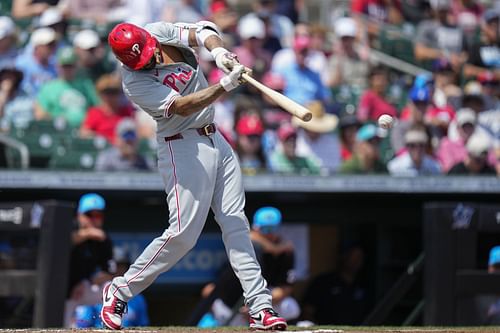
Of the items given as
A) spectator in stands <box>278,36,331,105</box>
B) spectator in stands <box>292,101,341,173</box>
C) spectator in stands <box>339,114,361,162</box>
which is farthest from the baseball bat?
spectator in stands <box>278,36,331,105</box>

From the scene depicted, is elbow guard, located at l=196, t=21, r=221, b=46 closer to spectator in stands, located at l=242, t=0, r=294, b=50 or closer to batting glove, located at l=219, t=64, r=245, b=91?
batting glove, located at l=219, t=64, r=245, b=91

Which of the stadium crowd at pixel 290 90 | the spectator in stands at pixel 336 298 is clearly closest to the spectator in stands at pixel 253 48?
the stadium crowd at pixel 290 90

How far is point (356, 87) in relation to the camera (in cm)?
1067

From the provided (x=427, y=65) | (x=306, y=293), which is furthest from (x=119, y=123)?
(x=427, y=65)

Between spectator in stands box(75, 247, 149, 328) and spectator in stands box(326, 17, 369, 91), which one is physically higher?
spectator in stands box(326, 17, 369, 91)

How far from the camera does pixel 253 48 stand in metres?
10.4

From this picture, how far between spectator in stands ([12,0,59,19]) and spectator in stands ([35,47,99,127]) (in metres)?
1.19

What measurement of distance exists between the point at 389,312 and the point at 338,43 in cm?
362

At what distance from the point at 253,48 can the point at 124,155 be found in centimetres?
250

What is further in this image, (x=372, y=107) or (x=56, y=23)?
(x=372, y=107)

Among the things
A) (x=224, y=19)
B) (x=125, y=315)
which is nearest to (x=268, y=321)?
(x=125, y=315)

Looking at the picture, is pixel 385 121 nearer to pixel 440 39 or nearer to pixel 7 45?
pixel 7 45

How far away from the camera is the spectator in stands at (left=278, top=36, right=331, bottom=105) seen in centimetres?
996

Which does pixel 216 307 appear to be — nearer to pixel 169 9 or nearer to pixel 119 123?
pixel 119 123
